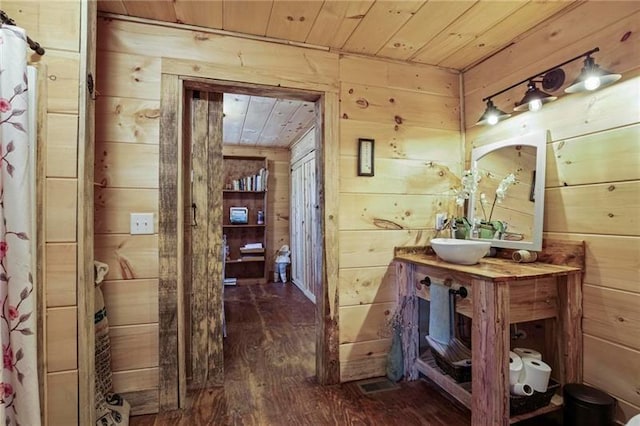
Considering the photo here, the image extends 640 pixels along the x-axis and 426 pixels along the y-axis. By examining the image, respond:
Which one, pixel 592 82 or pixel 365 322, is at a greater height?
pixel 592 82

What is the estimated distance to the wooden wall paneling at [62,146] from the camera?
126 centimetres

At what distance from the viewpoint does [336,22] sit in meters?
1.79

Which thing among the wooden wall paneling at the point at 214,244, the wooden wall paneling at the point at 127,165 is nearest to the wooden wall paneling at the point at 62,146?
the wooden wall paneling at the point at 127,165

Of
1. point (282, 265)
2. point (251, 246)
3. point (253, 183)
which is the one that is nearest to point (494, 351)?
point (282, 265)

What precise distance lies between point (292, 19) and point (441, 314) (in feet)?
6.07

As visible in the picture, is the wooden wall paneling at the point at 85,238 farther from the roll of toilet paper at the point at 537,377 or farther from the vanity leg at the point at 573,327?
the vanity leg at the point at 573,327

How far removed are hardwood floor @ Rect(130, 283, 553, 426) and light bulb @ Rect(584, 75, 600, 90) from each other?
179 cm

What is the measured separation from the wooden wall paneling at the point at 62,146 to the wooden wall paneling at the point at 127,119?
46 centimetres

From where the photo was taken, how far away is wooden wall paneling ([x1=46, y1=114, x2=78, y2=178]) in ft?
4.12

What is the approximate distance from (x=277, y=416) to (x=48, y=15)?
214 cm

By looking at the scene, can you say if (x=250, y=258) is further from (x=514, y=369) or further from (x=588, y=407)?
(x=588, y=407)

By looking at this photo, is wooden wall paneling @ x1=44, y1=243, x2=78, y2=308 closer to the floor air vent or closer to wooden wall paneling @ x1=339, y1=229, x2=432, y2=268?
wooden wall paneling @ x1=339, y1=229, x2=432, y2=268

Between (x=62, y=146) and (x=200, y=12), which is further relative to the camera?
(x=200, y=12)

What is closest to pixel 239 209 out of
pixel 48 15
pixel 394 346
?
pixel 394 346
